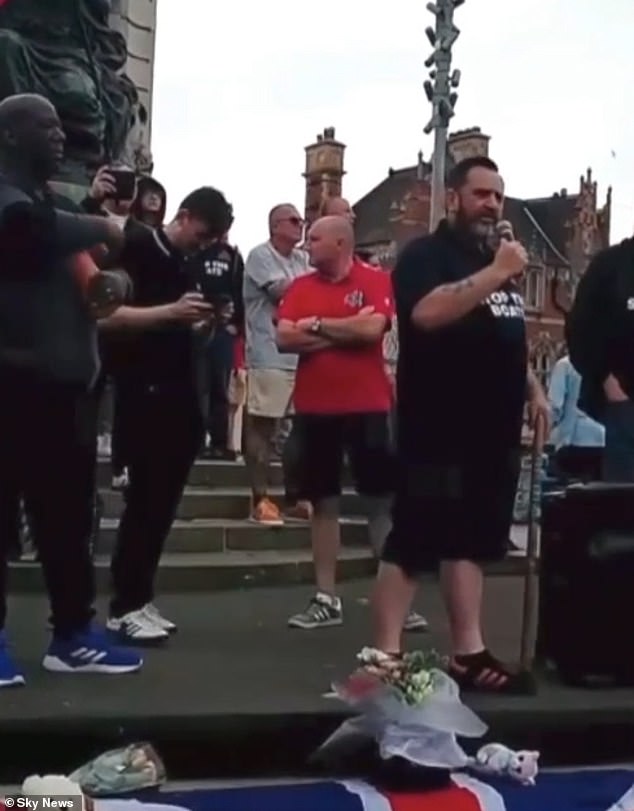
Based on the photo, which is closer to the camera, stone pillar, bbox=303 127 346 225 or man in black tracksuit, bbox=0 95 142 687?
man in black tracksuit, bbox=0 95 142 687

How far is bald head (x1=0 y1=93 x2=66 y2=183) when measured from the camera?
14.5ft

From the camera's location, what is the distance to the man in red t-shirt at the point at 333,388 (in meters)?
5.83

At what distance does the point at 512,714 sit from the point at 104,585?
2754 millimetres

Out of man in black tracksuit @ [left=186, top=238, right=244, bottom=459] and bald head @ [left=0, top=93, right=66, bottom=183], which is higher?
Result: bald head @ [left=0, top=93, right=66, bottom=183]

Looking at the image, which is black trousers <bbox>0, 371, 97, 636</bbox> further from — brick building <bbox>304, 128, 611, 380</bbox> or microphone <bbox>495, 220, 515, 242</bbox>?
brick building <bbox>304, 128, 611, 380</bbox>

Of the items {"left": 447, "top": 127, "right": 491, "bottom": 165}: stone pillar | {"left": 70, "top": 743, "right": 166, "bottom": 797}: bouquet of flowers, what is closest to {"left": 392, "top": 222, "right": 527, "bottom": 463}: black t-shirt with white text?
{"left": 70, "top": 743, "right": 166, "bottom": 797}: bouquet of flowers

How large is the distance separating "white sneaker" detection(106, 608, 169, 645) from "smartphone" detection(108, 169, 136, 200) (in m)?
1.51

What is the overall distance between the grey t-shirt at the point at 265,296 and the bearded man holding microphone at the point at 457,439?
9.88 ft

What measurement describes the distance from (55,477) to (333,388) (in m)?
1.61

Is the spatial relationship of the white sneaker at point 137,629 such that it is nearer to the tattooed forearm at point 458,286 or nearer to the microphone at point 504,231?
the tattooed forearm at point 458,286

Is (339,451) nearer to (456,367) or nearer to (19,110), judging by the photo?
(456,367)

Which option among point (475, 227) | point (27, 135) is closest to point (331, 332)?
point (475, 227)

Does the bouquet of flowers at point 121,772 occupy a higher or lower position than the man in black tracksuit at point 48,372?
lower

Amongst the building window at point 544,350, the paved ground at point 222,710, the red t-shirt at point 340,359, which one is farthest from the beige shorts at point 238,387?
the building window at point 544,350
